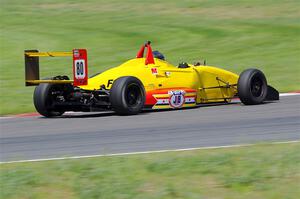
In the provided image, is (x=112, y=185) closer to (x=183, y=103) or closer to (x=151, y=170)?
(x=151, y=170)

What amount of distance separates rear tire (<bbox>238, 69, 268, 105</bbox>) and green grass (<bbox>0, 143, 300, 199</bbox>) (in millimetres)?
6717

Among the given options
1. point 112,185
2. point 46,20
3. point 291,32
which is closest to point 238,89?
point 112,185

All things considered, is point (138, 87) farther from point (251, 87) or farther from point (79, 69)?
point (251, 87)

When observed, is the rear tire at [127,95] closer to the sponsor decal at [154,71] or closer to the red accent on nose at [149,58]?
the sponsor decal at [154,71]

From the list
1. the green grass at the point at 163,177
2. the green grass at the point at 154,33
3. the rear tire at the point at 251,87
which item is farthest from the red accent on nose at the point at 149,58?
the green grass at the point at 163,177

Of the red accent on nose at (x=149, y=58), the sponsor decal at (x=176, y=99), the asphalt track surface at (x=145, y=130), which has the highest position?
the red accent on nose at (x=149, y=58)

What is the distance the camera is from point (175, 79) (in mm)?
14977

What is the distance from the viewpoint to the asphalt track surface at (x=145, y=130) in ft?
32.8

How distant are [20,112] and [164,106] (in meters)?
2.98

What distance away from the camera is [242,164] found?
7785 millimetres

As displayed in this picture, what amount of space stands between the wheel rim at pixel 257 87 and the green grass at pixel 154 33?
3.37 metres

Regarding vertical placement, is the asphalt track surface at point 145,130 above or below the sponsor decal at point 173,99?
below

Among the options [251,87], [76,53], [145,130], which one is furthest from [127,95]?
[251,87]

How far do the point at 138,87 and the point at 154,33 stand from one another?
16650 mm
